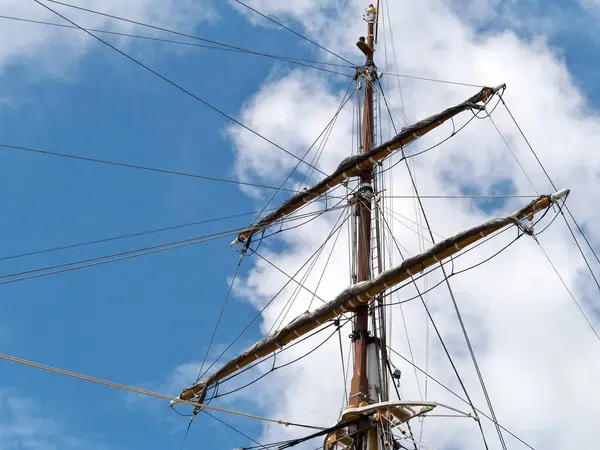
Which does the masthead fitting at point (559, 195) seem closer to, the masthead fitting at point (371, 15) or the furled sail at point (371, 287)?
the furled sail at point (371, 287)

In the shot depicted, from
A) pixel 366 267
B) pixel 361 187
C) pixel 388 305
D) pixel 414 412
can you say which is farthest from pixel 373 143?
pixel 414 412

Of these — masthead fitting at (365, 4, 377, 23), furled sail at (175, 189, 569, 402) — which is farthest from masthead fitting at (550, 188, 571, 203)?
masthead fitting at (365, 4, 377, 23)

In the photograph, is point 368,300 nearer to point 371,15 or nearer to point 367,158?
point 367,158

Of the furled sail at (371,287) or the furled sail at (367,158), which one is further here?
the furled sail at (367,158)

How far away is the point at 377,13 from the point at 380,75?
2719 mm

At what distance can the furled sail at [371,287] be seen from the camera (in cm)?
1580

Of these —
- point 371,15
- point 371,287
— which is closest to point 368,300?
point 371,287

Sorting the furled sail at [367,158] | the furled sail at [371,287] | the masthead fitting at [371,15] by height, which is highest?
the masthead fitting at [371,15]

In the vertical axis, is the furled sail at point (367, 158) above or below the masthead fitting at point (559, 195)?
above

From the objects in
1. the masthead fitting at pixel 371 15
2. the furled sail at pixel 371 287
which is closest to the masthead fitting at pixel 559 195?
the furled sail at pixel 371 287

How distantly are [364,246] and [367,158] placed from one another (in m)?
2.60

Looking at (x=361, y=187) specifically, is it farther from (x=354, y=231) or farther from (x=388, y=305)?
(x=388, y=305)

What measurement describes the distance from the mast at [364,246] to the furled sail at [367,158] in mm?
398

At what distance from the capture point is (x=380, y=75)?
74.4 ft
